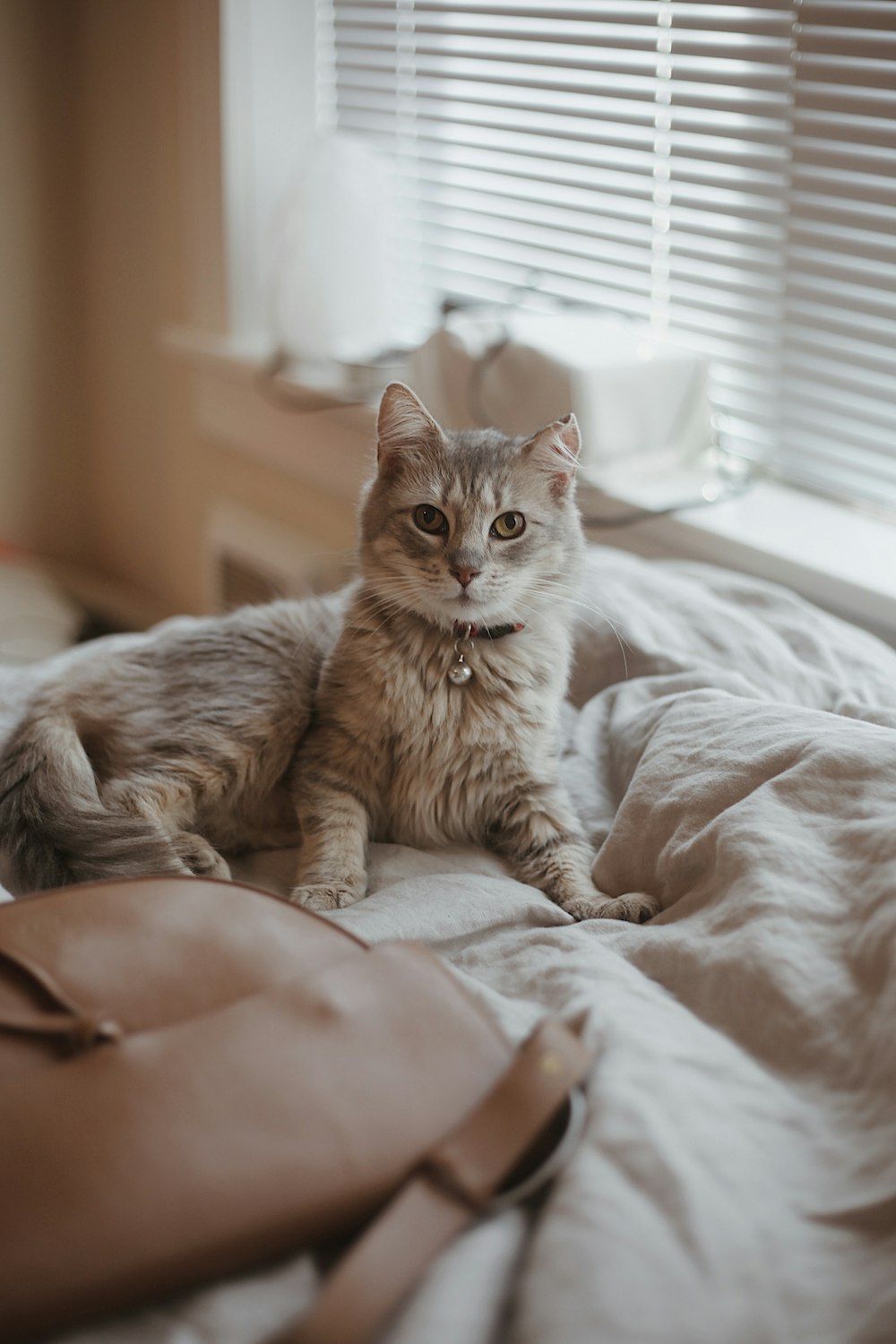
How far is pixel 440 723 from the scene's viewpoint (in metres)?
1.31

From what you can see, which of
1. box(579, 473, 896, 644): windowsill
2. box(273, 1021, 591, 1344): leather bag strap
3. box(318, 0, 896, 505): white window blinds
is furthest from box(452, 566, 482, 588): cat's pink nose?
box(318, 0, 896, 505): white window blinds

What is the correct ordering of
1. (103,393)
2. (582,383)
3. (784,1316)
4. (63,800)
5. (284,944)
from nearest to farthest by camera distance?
(784,1316) → (284,944) → (63,800) → (582,383) → (103,393)

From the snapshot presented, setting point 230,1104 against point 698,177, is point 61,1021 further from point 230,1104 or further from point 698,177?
point 698,177

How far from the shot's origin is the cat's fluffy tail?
1118 mm

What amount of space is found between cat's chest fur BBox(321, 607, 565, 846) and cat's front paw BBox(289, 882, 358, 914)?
165mm

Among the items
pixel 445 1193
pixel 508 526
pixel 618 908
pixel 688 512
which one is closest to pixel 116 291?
pixel 688 512

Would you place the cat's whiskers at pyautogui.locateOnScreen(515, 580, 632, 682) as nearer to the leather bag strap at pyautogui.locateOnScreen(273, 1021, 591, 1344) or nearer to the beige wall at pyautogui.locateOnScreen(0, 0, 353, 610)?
the leather bag strap at pyautogui.locateOnScreen(273, 1021, 591, 1344)

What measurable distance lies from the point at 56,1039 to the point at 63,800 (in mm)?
416

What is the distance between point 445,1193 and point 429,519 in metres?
0.78

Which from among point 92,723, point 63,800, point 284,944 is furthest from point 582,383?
point 284,944

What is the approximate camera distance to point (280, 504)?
2.68 metres

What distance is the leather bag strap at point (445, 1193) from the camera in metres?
0.66

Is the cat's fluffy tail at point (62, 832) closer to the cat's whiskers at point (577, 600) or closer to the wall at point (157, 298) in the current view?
the cat's whiskers at point (577, 600)

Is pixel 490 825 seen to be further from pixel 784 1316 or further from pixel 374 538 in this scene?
pixel 784 1316
